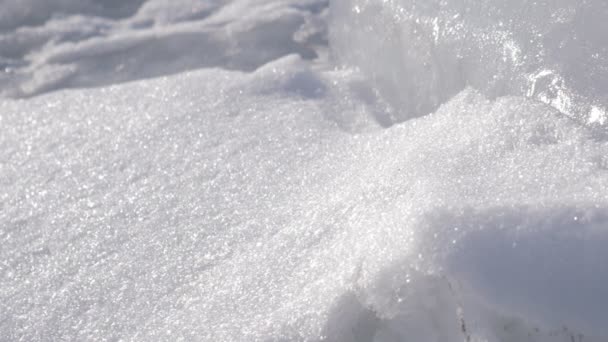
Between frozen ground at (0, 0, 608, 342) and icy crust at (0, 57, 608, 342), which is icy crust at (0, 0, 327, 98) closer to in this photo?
frozen ground at (0, 0, 608, 342)

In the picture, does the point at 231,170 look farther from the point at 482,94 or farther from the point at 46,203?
the point at 482,94

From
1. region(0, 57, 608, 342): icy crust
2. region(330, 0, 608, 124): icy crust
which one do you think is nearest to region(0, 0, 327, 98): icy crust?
region(0, 57, 608, 342): icy crust

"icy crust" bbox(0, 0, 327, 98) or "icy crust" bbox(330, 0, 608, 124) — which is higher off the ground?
"icy crust" bbox(330, 0, 608, 124)

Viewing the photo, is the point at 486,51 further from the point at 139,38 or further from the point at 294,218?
the point at 139,38

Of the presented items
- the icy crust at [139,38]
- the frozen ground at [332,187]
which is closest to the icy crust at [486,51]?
the frozen ground at [332,187]

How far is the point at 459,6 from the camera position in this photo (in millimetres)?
2240

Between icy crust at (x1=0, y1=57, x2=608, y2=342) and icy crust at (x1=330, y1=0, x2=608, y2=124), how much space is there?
0.08 meters

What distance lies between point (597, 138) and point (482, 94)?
1.32 ft

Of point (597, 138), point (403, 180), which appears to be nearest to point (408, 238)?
point (403, 180)

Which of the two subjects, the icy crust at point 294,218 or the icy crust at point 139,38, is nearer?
the icy crust at point 294,218

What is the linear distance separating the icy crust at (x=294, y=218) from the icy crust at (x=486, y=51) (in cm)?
8

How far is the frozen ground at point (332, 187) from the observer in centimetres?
139

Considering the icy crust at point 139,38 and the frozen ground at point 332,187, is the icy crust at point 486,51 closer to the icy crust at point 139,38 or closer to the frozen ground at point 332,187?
the frozen ground at point 332,187

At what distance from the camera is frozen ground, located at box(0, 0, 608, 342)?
4.57ft
